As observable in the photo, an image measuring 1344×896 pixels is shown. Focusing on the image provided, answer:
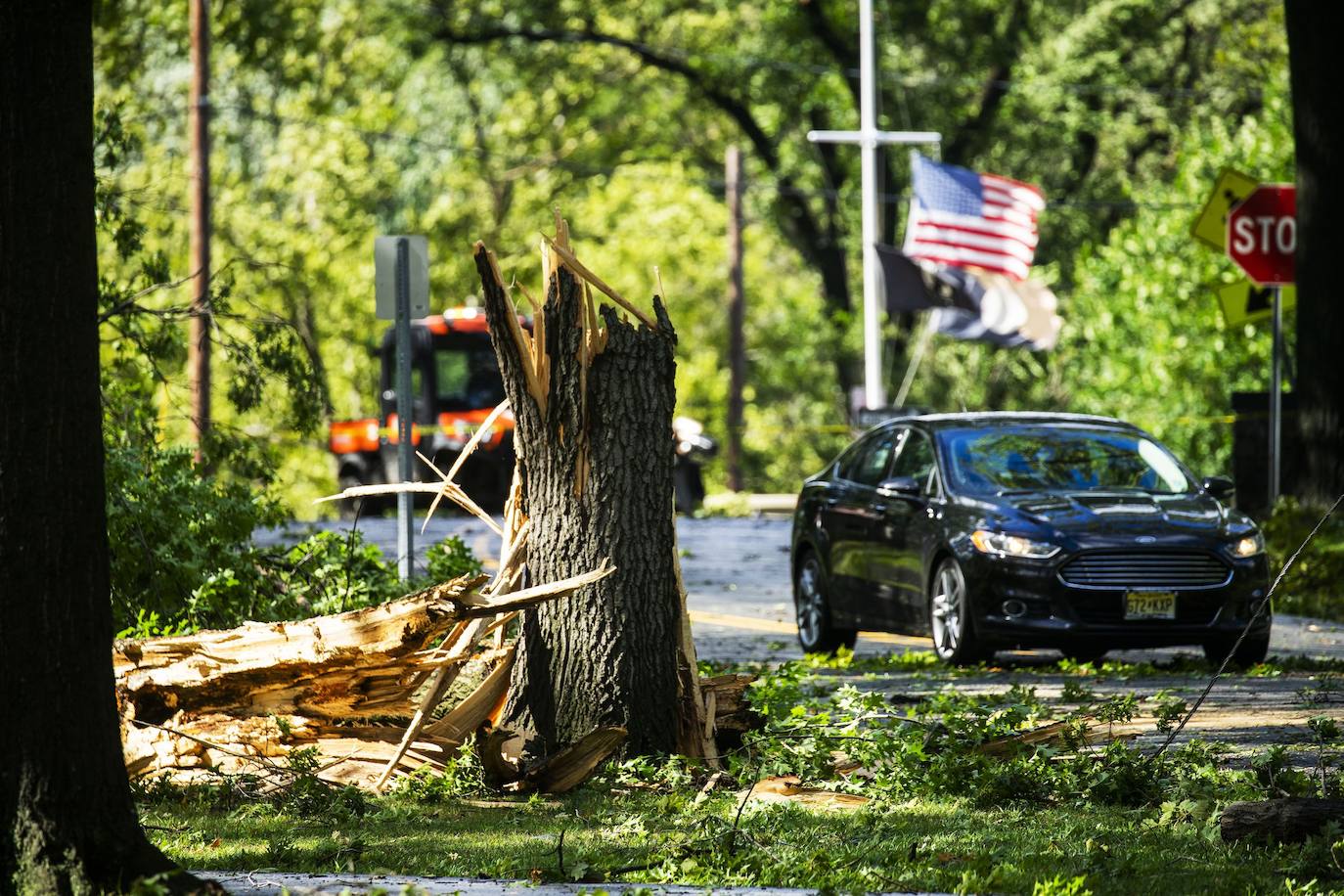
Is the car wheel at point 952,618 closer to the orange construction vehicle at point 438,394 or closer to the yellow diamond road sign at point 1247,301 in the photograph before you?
the yellow diamond road sign at point 1247,301

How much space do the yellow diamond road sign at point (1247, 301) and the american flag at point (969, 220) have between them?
36.0 ft

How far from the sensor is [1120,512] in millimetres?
13102

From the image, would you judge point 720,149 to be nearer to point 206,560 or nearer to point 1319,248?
point 1319,248

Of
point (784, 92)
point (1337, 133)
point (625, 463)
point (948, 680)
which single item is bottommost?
point (948, 680)


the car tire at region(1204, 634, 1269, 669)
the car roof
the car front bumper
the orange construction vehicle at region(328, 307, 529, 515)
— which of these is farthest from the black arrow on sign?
the orange construction vehicle at region(328, 307, 529, 515)

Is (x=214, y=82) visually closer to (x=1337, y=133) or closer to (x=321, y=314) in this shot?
(x=321, y=314)

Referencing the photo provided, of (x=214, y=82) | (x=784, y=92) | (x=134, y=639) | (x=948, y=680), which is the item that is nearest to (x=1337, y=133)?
(x=948, y=680)

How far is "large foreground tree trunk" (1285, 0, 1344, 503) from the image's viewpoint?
60.3 feet

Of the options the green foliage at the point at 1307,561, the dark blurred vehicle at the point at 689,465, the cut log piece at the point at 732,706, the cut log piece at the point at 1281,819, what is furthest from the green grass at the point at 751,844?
the dark blurred vehicle at the point at 689,465

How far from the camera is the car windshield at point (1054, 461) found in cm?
1373

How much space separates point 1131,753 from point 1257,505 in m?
13.2

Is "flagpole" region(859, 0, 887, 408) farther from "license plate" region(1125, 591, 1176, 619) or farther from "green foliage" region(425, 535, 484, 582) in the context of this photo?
"license plate" region(1125, 591, 1176, 619)

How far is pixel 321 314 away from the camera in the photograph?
51750 mm

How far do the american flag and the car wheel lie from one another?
17.4 metres
